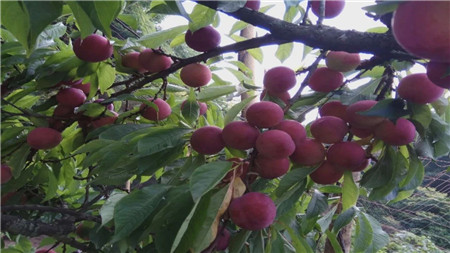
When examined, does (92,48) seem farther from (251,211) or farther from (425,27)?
(425,27)

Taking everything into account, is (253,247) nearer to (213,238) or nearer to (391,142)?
(213,238)

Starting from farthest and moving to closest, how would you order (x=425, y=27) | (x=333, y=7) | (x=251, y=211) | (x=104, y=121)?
(x=104, y=121), (x=333, y=7), (x=251, y=211), (x=425, y=27)

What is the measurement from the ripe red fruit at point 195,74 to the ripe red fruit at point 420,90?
1.29ft

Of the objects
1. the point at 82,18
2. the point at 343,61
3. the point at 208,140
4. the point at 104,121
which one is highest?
the point at 82,18

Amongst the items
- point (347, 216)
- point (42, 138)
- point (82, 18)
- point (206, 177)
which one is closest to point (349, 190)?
point (347, 216)

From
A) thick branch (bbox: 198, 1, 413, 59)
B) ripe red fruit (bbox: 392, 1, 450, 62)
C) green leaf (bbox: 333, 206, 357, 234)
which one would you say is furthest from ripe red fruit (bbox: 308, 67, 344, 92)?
ripe red fruit (bbox: 392, 1, 450, 62)

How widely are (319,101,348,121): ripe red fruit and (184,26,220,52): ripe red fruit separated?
0.22 meters

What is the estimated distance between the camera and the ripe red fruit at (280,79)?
2.29 feet

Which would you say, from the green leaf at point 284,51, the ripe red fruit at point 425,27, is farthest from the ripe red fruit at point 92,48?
the ripe red fruit at point 425,27

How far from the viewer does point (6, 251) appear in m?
1.13

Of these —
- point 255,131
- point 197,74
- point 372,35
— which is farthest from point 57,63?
point 372,35

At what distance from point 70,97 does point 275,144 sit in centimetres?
49

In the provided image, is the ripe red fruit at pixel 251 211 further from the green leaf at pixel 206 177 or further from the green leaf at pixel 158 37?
the green leaf at pixel 158 37

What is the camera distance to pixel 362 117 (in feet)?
1.92
